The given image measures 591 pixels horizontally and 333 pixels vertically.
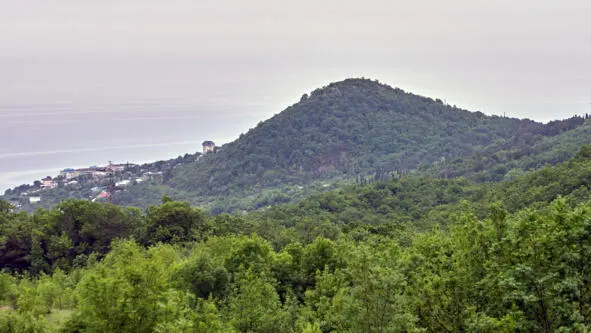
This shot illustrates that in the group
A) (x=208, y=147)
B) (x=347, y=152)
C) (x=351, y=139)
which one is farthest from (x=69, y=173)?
(x=351, y=139)

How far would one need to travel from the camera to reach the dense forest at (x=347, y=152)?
192 ft

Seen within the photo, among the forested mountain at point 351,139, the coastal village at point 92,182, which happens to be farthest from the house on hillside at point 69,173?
the forested mountain at point 351,139

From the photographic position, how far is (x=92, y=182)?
64.2 metres

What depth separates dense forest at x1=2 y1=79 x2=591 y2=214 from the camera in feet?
192

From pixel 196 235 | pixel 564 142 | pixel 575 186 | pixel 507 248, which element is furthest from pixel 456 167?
pixel 507 248

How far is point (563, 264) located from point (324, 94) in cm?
8424

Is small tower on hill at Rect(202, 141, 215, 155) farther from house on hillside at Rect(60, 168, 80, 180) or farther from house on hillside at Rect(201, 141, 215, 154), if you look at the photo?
house on hillside at Rect(60, 168, 80, 180)

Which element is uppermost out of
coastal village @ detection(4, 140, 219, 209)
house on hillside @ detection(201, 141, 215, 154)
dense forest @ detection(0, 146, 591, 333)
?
house on hillside @ detection(201, 141, 215, 154)

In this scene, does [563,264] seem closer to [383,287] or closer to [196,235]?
[383,287]

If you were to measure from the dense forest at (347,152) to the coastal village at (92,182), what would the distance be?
0.73ft

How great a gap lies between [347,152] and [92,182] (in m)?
36.3

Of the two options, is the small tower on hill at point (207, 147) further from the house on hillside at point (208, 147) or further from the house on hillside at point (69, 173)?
the house on hillside at point (69, 173)

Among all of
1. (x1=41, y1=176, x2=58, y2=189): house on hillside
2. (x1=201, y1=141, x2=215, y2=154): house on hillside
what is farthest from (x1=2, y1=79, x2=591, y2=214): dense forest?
(x1=201, y1=141, x2=215, y2=154): house on hillside

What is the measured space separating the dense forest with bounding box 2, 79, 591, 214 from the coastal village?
222 mm
